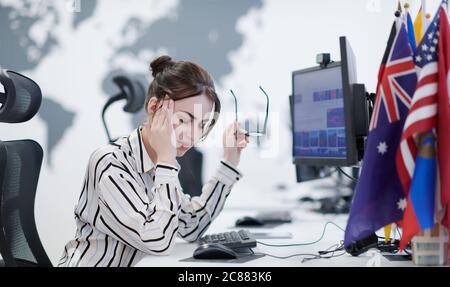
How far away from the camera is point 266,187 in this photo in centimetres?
339

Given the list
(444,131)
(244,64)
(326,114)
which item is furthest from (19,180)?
(244,64)

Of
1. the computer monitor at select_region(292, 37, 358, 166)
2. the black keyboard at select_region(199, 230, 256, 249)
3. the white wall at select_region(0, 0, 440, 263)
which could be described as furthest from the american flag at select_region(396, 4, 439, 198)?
the white wall at select_region(0, 0, 440, 263)

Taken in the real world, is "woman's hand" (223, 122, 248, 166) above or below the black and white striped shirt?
above

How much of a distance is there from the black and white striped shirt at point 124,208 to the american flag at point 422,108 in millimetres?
528

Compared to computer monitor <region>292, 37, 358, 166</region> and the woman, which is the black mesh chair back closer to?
the woman

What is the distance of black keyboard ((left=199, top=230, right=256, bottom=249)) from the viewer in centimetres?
125

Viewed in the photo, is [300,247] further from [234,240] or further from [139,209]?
[139,209]

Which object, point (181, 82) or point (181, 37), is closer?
point (181, 82)

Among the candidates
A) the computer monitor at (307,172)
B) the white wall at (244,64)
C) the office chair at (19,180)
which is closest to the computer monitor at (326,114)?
the computer monitor at (307,172)

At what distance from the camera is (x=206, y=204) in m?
1.52

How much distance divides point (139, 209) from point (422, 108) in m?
0.66

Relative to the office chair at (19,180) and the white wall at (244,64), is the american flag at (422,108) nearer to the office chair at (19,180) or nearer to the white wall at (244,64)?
the office chair at (19,180)

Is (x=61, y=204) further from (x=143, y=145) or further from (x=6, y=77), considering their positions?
(x=143, y=145)
